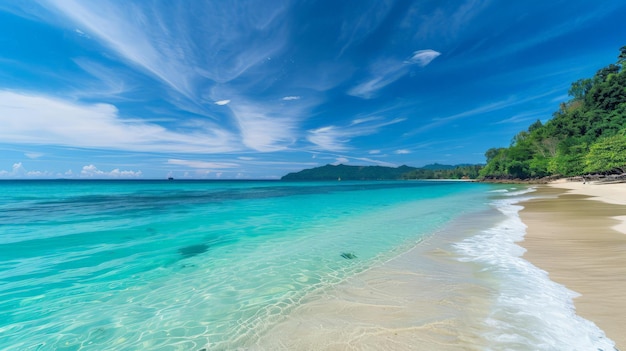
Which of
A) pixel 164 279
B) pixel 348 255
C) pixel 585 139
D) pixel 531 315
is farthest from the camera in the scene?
pixel 585 139

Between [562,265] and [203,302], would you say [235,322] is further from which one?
[562,265]

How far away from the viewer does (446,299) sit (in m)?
4.69

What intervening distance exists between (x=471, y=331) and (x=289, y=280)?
3.91 meters

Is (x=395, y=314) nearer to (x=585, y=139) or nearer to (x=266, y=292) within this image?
(x=266, y=292)

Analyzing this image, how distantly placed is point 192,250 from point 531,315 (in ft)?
31.9

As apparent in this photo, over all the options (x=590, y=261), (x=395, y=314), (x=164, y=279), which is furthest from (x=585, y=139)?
(x=164, y=279)

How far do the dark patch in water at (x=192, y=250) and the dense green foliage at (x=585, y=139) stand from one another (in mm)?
62532

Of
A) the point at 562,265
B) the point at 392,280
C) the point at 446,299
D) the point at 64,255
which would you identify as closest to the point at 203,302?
the point at 392,280

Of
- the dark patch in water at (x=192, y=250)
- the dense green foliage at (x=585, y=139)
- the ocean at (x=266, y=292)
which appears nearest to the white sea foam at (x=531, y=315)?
the ocean at (x=266, y=292)

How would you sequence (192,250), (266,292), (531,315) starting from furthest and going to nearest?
(192,250), (266,292), (531,315)

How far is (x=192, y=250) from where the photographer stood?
9.50 metres

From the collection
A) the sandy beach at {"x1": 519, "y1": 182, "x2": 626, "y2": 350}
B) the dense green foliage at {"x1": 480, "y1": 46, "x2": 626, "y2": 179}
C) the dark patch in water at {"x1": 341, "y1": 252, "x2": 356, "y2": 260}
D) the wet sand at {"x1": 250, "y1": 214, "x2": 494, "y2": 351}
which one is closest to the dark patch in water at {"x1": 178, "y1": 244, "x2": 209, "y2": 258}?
the dark patch in water at {"x1": 341, "y1": 252, "x2": 356, "y2": 260}

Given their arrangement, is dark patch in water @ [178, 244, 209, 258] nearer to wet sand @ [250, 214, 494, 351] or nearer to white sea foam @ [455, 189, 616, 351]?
wet sand @ [250, 214, 494, 351]

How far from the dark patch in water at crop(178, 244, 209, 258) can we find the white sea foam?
8.68 meters
